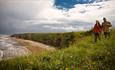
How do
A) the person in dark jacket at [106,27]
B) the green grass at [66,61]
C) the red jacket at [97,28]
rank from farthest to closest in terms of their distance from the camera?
the person in dark jacket at [106,27] → the red jacket at [97,28] → the green grass at [66,61]

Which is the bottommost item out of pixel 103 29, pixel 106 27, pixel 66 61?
pixel 66 61

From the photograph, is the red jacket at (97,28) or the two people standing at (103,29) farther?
the two people standing at (103,29)

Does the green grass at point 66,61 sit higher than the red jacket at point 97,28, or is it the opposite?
the red jacket at point 97,28

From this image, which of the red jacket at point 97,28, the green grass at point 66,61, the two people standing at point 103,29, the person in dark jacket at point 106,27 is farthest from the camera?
the person in dark jacket at point 106,27

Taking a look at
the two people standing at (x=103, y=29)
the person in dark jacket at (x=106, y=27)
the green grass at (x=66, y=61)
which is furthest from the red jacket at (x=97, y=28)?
the green grass at (x=66, y=61)

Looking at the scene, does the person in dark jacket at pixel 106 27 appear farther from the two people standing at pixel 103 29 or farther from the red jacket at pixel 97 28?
the red jacket at pixel 97 28

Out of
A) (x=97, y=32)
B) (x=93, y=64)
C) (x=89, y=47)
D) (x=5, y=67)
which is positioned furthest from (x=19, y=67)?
(x=97, y=32)

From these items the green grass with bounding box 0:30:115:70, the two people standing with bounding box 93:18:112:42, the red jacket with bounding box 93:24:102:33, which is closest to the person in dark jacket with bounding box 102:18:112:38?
the two people standing with bounding box 93:18:112:42

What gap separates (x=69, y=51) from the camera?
1312 cm

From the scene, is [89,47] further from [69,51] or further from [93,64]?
[93,64]

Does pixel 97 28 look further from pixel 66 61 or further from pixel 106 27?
pixel 66 61

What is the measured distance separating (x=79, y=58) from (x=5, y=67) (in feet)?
10.6

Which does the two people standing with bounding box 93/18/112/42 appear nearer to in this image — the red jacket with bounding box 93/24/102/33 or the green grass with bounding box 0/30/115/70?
the red jacket with bounding box 93/24/102/33

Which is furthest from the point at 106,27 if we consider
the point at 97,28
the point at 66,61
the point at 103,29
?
the point at 66,61
